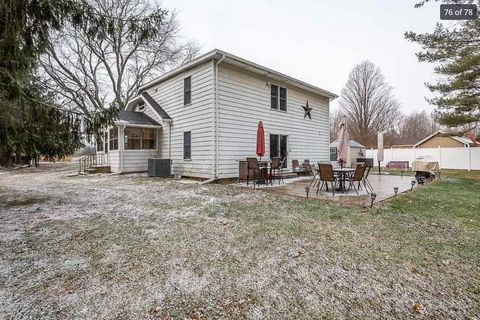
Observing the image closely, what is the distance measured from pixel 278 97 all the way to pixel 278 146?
235 cm

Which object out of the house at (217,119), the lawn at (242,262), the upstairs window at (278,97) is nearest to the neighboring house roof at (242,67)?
the house at (217,119)

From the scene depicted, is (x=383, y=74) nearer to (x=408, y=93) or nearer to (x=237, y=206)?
(x=408, y=93)

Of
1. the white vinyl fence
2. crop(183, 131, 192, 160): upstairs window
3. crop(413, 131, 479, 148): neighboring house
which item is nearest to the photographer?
crop(183, 131, 192, 160): upstairs window

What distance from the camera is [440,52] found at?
1211 cm

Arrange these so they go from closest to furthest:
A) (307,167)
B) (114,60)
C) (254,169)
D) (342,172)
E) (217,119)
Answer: (342,172), (254,169), (217,119), (307,167), (114,60)

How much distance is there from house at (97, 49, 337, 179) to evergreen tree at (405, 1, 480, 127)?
5071 mm

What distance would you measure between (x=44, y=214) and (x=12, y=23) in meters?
3.53

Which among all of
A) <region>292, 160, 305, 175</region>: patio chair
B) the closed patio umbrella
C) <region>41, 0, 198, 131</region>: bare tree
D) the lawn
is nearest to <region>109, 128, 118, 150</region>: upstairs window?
<region>41, 0, 198, 131</region>: bare tree

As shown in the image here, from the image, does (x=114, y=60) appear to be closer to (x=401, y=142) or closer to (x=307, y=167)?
(x=307, y=167)

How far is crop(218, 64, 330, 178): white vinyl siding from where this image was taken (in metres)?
9.55

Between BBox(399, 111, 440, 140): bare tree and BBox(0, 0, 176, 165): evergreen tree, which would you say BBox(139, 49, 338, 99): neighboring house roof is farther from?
BBox(399, 111, 440, 140): bare tree

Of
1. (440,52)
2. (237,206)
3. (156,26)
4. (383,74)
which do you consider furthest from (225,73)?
(383,74)


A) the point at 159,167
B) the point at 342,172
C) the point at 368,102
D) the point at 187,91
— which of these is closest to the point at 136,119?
the point at 159,167

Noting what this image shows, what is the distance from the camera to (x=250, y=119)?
1049cm
